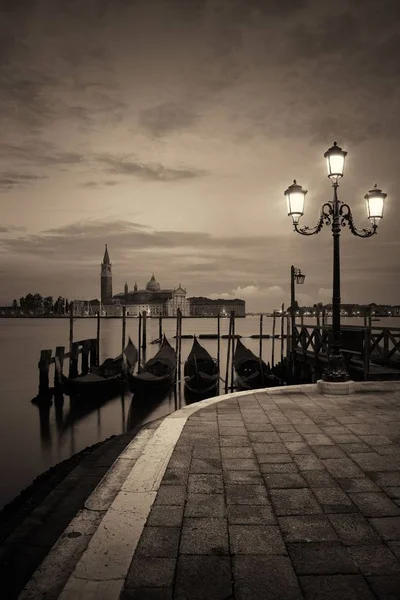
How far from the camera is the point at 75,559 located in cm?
259

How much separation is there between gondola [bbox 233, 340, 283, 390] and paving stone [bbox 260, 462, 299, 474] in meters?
12.6

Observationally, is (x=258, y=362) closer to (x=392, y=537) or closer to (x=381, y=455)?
(x=381, y=455)

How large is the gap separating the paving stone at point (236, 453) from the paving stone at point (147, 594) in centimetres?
205

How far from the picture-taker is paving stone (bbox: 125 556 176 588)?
2283 millimetres

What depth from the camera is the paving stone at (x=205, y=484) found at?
11.3ft

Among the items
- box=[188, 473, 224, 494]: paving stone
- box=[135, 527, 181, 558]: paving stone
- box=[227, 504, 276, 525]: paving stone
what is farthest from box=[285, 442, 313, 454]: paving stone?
box=[135, 527, 181, 558]: paving stone

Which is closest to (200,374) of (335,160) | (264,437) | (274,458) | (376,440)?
(335,160)

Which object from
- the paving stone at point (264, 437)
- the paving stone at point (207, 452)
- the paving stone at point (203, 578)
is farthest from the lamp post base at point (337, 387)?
the paving stone at point (203, 578)

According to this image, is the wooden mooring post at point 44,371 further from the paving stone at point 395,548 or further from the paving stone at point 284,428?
the paving stone at point 395,548

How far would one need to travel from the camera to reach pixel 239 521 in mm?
2975

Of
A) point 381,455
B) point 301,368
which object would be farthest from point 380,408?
point 301,368

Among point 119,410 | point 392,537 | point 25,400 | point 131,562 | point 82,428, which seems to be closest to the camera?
point 131,562

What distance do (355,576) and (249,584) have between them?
1.99ft

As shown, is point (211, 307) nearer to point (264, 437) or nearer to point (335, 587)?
point (264, 437)
